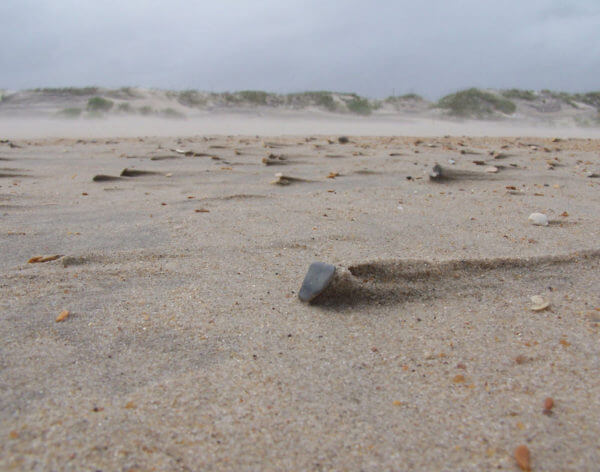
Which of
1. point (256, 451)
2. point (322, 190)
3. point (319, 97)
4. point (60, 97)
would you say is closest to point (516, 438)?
point (256, 451)

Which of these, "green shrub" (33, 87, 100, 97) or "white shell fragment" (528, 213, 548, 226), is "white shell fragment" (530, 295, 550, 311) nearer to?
"white shell fragment" (528, 213, 548, 226)

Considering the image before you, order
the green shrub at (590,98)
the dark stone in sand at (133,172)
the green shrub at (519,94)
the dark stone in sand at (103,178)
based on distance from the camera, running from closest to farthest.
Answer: the dark stone in sand at (103,178), the dark stone in sand at (133,172), the green shrub at (519,94), the green shrub at (590,98)

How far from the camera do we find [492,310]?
4.47ft

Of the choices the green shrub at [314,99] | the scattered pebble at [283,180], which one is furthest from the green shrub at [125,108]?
the scattered pebble at [283,180]

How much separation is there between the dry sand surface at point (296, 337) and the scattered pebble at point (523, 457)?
0.01m

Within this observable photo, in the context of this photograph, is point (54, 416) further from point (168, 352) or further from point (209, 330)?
point (209, 330)

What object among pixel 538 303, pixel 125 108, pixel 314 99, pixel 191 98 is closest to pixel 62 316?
pixel 538 303

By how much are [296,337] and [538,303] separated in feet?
2.36

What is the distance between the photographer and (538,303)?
1.38m

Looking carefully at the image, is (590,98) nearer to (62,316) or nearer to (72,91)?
(72,91)

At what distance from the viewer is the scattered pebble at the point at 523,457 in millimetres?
813

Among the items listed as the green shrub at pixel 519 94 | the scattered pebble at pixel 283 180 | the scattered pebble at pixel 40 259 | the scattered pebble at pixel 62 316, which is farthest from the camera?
the green shrub at pixel 519 94

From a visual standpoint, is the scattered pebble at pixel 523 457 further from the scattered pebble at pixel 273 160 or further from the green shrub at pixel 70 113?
the green shrub at pixel 70 113

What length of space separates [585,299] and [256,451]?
3.60ft
